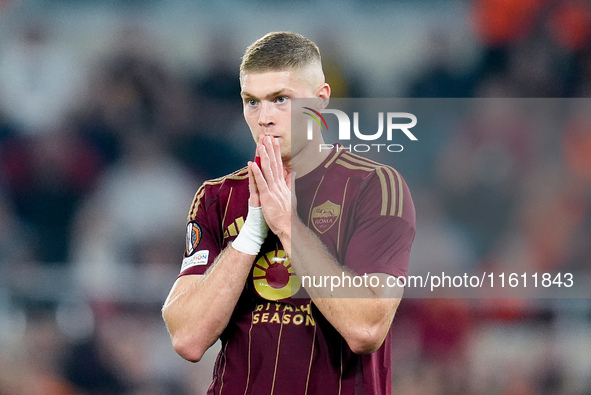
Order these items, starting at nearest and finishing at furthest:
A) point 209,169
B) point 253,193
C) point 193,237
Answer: point 253,193 < point 193,237 < point 209,169

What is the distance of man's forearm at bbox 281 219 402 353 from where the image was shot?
162 centimetres

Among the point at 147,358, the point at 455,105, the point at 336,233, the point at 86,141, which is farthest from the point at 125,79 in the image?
the point at 336,233

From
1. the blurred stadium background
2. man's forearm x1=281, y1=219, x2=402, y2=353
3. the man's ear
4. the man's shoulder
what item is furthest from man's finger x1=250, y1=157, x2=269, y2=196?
the blurred stadium background

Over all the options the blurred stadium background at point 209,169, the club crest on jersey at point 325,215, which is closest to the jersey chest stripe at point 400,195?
the club crest on jersey at point 325,215

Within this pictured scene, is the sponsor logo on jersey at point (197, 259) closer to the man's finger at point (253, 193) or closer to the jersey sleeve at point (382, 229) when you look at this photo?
the man's finger at point (253, 193)

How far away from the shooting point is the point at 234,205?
1.91 metres

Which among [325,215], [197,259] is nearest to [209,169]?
[197,259]

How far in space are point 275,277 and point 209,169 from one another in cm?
200

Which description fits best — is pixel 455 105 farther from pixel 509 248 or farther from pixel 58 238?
pixel 58 238

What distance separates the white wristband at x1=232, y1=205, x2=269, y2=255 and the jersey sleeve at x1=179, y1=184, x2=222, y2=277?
19 cm

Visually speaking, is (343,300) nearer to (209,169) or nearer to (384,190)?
(384,190)

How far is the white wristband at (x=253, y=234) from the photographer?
67.4 inches

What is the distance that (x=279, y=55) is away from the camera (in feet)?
6.09

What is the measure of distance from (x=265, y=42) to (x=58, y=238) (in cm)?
226
